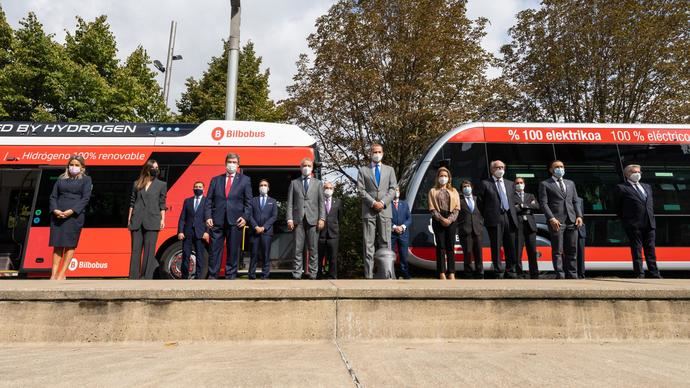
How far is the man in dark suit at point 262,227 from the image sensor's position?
24.0 ft

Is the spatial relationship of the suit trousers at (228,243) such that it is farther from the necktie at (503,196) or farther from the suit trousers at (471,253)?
the necktie at (503,196)

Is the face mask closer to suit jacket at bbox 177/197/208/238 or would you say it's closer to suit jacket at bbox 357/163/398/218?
suit jacket at bbox 177/197/208/238

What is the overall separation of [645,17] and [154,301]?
1753 centimetres

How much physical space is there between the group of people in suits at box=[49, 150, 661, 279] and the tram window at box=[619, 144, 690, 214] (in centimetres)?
142

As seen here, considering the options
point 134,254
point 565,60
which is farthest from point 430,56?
point 134,254

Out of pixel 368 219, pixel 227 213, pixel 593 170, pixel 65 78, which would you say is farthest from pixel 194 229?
→ pixel 65 78

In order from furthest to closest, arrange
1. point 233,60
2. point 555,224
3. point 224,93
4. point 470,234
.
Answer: point 224,93 < point 233,60 < point 470,234 < point 555,224

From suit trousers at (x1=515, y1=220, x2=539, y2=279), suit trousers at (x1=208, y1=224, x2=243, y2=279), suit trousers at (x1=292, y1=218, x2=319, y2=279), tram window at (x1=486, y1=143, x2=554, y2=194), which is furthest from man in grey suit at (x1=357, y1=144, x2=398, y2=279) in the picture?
tram window at (x1=486, y1=143, x2=554, y2=194)

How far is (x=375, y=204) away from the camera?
607cm

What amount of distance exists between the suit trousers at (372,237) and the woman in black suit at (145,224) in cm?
293

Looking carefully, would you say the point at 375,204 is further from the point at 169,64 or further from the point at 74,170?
the point at 169,64

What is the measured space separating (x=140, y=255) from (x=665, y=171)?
9320 mm

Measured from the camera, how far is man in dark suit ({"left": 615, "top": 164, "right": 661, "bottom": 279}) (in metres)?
6.71

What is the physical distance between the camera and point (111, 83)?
1930 cm
